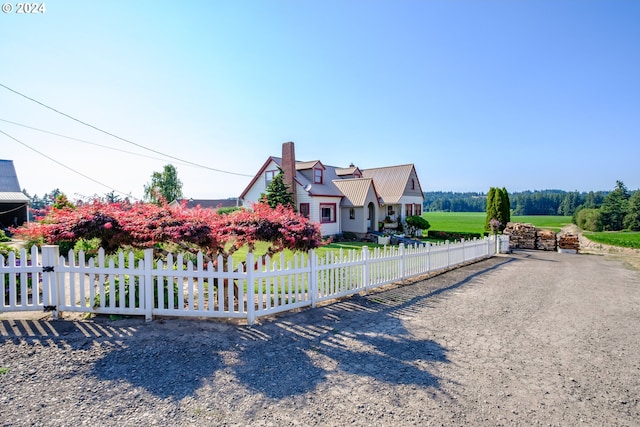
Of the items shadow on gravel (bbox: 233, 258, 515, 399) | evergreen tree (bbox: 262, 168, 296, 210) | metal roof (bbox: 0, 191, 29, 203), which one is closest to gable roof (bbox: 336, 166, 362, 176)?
evergreen tree (bbox: 262, 168, 296, 210)

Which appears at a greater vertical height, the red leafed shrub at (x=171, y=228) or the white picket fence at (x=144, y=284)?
the red leafed shrub at (x=171, y=228)

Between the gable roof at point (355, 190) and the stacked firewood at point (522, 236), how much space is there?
992 cm

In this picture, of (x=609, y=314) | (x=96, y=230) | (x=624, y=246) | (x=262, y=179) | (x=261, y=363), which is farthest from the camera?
(x=262, y=179)

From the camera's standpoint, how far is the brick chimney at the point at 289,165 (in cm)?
2381

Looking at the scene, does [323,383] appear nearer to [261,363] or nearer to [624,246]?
[261,363]

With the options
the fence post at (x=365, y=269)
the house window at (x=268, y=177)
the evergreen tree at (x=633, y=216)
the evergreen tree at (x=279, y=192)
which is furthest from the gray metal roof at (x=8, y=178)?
the evergreen tree at (x=633, y=216)

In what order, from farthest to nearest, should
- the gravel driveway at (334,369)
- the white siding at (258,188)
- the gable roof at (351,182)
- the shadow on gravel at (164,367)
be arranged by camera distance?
the white siding at (258,188)
the gable roof at (351,182)
the shadow on gravel at (164,367)
the gravel driveway at (334,369)

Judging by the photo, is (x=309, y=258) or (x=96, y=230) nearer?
(x=96, y=230)

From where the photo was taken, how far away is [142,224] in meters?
5.79

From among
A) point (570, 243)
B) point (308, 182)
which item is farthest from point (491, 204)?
point (308, 182)

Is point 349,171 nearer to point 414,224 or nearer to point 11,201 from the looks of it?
point 414,224

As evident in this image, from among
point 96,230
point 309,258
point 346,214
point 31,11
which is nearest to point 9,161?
point 31,11

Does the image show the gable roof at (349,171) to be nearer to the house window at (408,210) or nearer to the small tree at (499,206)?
the house window at (408,210)

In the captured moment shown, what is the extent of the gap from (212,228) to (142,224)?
1206mm
